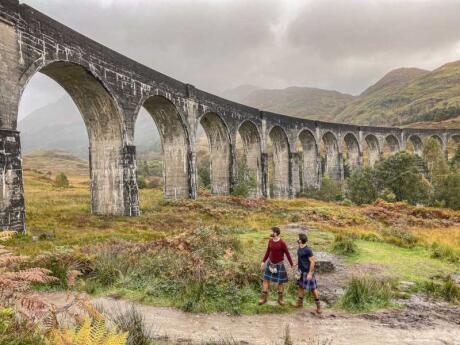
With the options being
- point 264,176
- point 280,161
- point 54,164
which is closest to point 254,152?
point 264,176

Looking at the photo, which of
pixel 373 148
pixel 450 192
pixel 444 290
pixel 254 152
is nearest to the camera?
pixel 444 290

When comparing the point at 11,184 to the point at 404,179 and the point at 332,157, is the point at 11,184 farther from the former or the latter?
the point at 332,157

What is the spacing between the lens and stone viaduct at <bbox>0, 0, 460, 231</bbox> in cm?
1402

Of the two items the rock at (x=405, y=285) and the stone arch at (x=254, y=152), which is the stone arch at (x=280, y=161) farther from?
the rock at (x=405, y=285)

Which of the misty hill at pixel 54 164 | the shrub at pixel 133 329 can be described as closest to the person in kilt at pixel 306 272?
the shrub at pixel 133 329

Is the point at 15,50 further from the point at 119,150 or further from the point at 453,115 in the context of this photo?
the point at 453,115

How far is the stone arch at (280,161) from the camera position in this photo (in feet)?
146

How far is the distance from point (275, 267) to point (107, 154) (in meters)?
16.1

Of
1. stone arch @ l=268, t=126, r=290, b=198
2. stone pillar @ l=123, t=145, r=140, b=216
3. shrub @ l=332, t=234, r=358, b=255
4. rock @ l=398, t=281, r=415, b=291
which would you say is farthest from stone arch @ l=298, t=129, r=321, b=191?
rock @ l=398, t=281, r=415, b=291

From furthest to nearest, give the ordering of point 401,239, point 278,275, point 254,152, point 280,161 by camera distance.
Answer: point 280,161, point 254,152, point 401,239, point 278,275

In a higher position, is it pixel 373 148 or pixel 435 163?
pixel 373 148

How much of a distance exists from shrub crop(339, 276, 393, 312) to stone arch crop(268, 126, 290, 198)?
3581 cm

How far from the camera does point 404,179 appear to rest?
38438 mm

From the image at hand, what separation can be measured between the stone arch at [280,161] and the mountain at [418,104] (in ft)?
231
